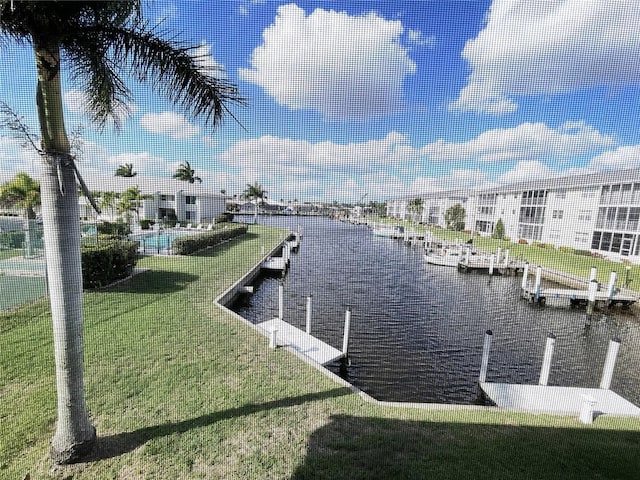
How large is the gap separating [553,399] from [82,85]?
16.2 ft

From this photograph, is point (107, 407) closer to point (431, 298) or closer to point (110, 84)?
point (110, 84)

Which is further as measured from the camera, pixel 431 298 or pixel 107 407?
pixel 431 298

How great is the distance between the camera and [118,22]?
5.05 feet

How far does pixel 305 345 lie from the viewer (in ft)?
14.5

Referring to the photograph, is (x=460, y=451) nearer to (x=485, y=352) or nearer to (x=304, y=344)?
(x=485, y=352)

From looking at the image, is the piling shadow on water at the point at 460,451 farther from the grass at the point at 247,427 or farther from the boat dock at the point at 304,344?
the boat dock at the point at 304,344

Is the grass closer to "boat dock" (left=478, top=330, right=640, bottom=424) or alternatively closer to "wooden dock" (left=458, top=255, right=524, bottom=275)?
"boat dock" (left=478, top=330, right=640, bottom=424)

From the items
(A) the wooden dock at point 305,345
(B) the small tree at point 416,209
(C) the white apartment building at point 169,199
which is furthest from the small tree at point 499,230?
(C) the white apartment building at point 169,199

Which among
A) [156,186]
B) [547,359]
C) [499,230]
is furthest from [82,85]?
[499,230]

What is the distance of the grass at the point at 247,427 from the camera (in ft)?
5.97

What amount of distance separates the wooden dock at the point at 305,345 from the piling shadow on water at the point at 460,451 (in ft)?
5.68

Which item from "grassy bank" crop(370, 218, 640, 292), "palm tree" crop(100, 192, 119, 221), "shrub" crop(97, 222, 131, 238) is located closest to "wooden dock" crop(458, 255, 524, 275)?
"grassy bank" crop(370, 218, 640, 292)

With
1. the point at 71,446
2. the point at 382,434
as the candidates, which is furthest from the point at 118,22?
the point at 382,434

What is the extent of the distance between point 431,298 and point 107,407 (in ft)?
25.1
